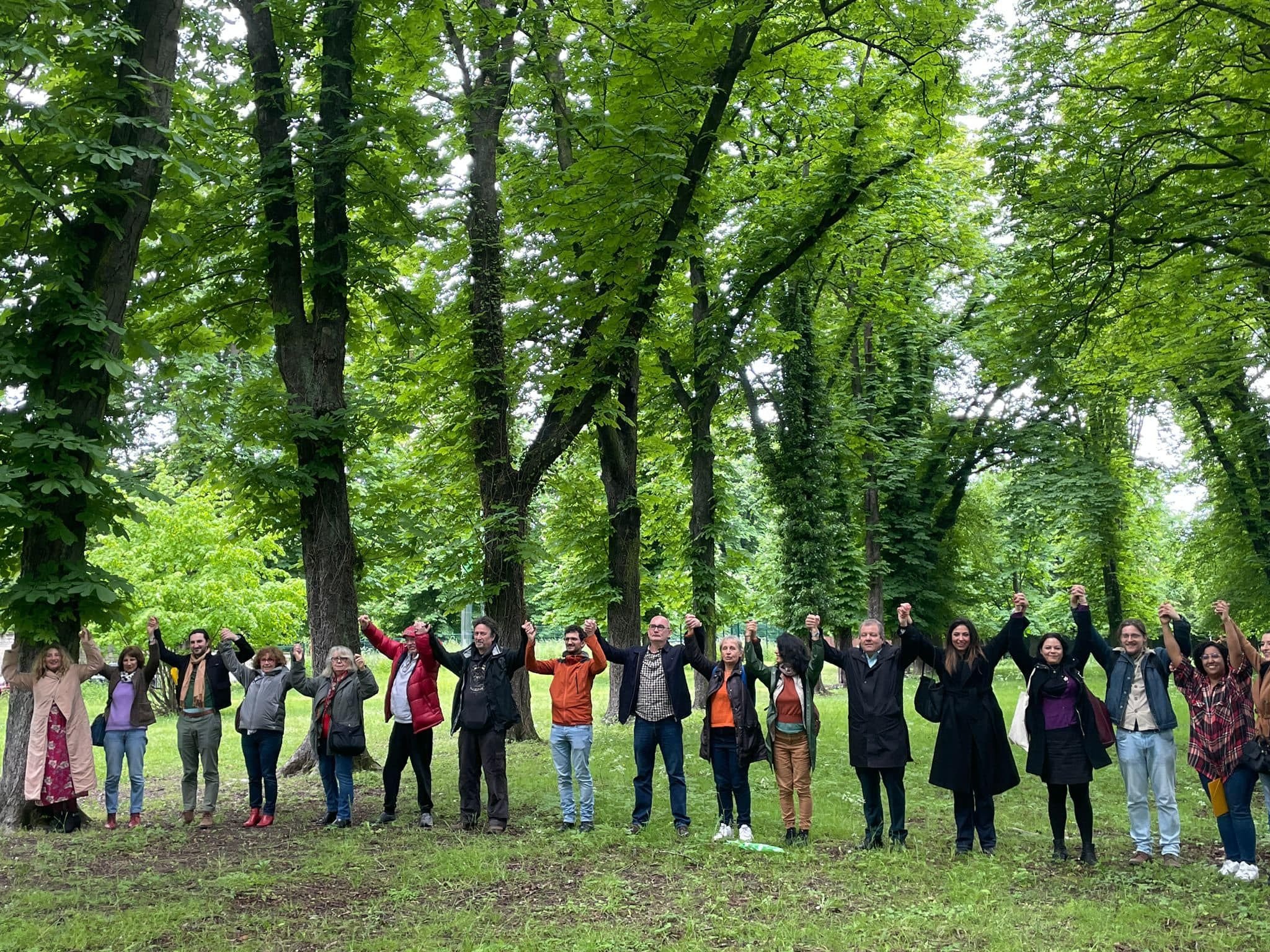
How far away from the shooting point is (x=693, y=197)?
39.2 ft

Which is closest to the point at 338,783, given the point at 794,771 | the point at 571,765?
the point at 571,765

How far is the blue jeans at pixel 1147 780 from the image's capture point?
303 inches

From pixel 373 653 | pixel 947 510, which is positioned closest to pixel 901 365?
pixel 947 510

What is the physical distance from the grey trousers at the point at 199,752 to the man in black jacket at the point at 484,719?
2.23 metres

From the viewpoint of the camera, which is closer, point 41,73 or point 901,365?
point 41,73

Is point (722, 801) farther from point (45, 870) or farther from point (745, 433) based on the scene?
point (745, 433)

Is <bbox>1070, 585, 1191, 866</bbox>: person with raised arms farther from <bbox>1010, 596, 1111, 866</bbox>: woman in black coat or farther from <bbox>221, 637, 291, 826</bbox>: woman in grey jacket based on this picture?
<bbox>221, 637, 291, 826</bbox>: woman in grey jacket

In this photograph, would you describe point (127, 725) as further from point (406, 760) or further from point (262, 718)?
point (406, 760)

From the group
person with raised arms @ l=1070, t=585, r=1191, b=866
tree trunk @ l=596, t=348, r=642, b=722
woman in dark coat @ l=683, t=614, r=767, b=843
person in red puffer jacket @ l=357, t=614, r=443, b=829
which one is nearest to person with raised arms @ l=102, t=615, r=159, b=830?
person in red puffer jacket @ l=357, t=614, r=443, b=829

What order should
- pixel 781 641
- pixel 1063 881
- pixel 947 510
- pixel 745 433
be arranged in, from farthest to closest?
1. pixel 947 510
2. pixel 745 433
3. pixel 781 641
4. pixel 1063 881

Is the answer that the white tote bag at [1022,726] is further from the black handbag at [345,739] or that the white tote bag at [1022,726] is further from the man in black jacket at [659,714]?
the black handbag at [345,739]

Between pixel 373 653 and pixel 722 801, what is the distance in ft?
128

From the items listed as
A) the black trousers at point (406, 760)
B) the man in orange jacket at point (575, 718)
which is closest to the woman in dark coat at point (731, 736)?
the man in orange jacket at point (575, 718)

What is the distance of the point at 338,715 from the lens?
912 cm
